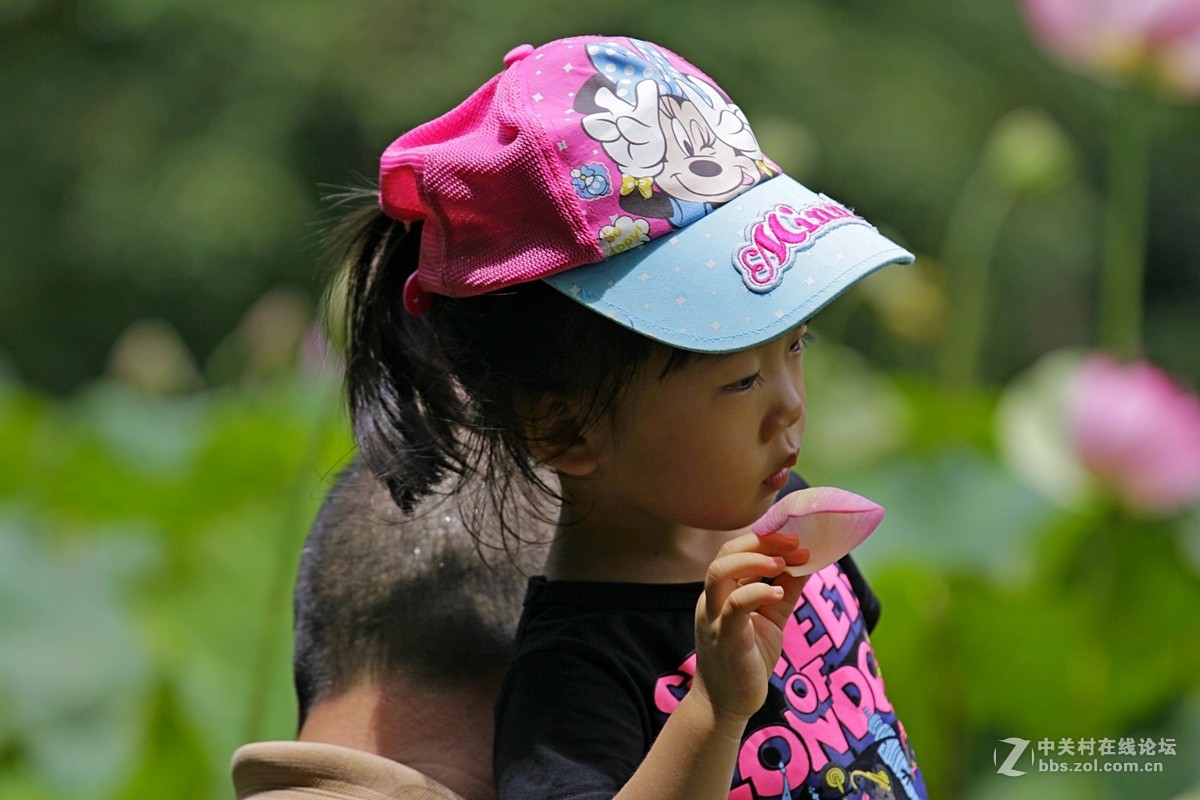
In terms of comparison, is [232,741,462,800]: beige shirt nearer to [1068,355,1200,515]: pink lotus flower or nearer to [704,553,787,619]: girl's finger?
[704,553,787,619]: girl's finger

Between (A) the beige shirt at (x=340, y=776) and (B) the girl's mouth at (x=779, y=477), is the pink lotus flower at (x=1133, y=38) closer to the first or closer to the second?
(B) the girl's mouth at (x=779, y=477)

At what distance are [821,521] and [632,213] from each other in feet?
0.66

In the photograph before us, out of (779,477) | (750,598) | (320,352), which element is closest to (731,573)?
(750,598)

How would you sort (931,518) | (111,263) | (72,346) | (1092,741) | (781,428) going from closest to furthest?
(781,428) → (1092,741) → (931,518) → (111,263) → (72,346)

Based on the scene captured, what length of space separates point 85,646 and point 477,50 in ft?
14.0

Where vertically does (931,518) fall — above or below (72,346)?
above

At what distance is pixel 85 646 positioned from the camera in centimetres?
221

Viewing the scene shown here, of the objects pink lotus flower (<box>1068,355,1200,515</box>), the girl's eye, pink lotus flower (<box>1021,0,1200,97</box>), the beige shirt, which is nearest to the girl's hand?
the girl's eye

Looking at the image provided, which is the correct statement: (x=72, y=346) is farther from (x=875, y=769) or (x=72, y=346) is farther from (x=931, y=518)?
(x=875, y=769)

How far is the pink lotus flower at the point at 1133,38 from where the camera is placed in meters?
2.02

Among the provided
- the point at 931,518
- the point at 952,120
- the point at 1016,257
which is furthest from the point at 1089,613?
the point at 1016,257

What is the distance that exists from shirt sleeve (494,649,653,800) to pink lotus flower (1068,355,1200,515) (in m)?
1.31

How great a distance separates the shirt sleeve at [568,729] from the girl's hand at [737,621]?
76 mm

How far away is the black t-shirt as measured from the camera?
0.84 meters
